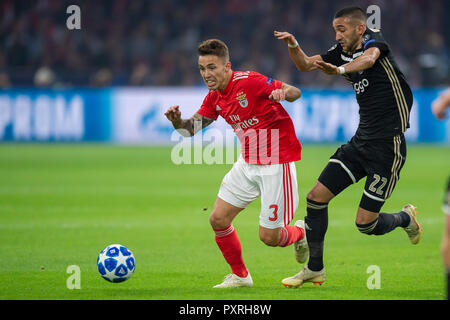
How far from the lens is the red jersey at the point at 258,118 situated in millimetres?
6680

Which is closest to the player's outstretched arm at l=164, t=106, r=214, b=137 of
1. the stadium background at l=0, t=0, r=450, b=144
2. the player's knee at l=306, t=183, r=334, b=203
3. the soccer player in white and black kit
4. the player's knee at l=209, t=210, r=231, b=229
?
the player's knee at l=209, t=210, r=231, b=229

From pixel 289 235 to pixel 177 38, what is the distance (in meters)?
20.6

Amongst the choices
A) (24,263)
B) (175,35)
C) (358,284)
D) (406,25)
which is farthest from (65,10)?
(358,284)

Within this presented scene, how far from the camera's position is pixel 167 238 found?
30.6ft

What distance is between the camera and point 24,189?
13461 millimetres

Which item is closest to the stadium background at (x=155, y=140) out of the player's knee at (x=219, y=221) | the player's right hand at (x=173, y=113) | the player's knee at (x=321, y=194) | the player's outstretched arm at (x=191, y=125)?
the player's knee at (x=219, y=221)

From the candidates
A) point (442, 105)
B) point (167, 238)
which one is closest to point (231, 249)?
point (167, 238)

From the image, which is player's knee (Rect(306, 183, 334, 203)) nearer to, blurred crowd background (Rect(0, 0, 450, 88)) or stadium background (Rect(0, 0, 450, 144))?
stadium background (Rect(0, 0, 450, 144))

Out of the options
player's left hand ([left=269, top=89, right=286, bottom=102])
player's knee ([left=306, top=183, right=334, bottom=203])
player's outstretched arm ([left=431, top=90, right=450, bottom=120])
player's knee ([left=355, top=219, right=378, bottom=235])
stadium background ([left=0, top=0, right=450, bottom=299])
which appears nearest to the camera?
player's outstretched arm ([left=431, top=90, right=450, bottom=120])

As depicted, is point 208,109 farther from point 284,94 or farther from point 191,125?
point 284,94

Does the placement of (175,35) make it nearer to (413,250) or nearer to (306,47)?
(306,47)

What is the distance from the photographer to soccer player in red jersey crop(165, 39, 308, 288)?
6621 millimetres

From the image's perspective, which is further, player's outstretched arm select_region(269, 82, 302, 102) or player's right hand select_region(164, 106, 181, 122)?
player's right hand select_region(164, 106, 181, 122)

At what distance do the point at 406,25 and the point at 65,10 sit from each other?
40.5ft
